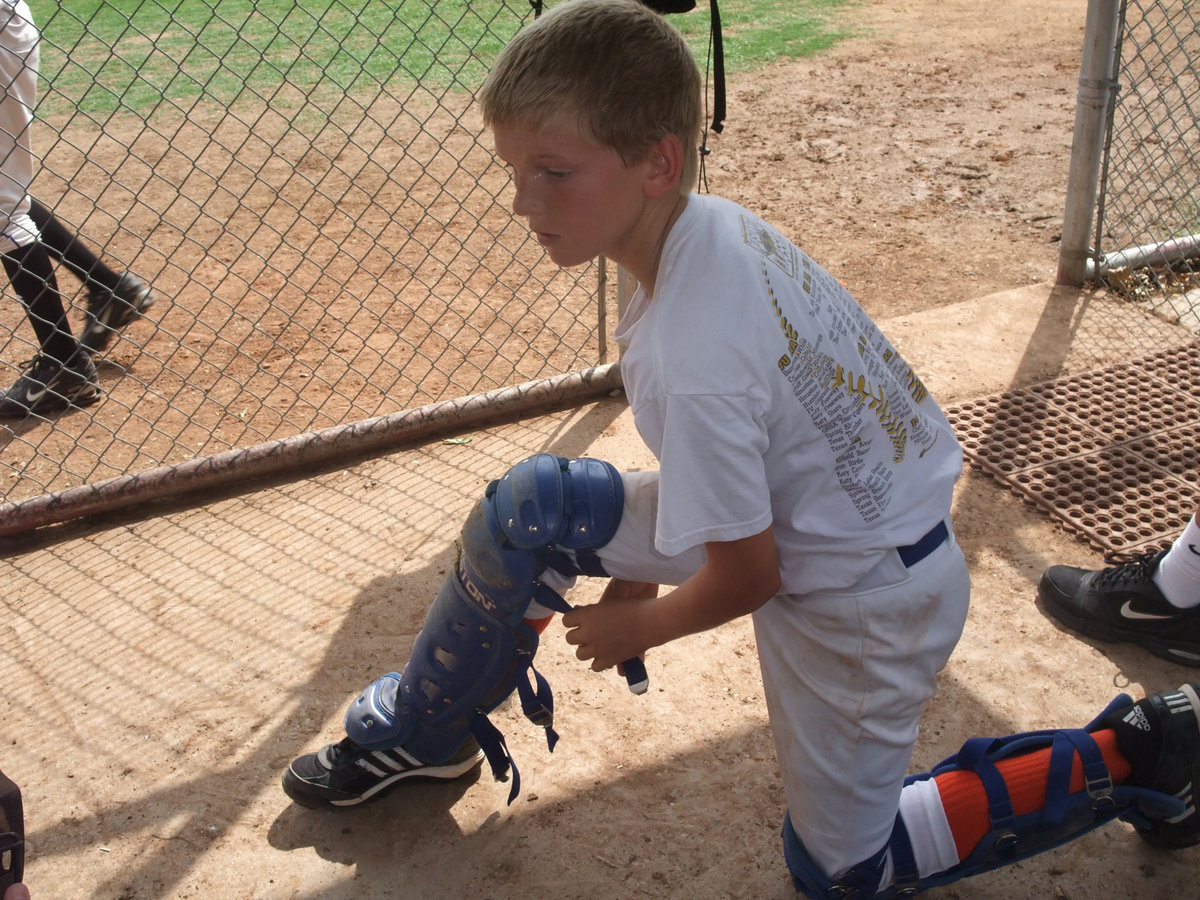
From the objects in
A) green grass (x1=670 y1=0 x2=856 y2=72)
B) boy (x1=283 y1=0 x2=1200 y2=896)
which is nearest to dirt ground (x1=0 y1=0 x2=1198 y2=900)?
boy (x1=283 y1=0 x2=1200 y2=896)

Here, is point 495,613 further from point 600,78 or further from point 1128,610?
point 1128,610

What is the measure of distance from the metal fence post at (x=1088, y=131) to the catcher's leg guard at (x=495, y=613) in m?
2.56

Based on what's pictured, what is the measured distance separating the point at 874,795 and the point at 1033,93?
589 cm

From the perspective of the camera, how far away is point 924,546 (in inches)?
61.9

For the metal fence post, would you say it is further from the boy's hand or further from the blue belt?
the boy's hand

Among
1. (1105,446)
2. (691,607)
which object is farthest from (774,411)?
(1105,446)

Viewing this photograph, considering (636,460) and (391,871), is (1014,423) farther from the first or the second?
(391,871)

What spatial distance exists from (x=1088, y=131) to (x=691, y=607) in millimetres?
2788

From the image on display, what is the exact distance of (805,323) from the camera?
1461mm

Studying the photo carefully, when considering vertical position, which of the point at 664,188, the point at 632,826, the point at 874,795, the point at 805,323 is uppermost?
the point at 664,188

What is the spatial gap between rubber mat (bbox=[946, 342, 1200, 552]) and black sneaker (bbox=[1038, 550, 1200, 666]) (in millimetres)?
262

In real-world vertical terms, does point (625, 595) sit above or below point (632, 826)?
above

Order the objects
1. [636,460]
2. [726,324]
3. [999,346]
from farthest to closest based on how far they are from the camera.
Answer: [999,346], [636,460], [726,324]

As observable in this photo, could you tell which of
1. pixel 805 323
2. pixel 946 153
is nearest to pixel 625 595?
pixel 805 323
